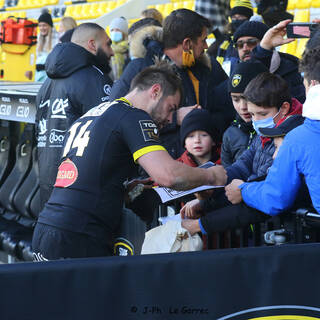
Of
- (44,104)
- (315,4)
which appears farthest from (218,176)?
(315,4)

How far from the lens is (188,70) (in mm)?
4859

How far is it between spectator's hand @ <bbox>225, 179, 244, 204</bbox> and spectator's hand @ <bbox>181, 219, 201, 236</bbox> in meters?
0.24

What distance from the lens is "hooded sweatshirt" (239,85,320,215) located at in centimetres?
291

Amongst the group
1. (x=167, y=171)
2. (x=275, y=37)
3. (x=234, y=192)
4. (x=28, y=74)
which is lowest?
(x=28, y=74)

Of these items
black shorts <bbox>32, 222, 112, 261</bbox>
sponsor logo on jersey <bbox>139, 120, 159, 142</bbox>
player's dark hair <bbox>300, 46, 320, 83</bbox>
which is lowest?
black shorts <bbox>32, 222, 112, 261</bbox>

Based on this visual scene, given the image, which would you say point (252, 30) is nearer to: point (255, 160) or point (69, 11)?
point (255, 160)

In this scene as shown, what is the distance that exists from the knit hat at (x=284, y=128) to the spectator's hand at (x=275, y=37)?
1.26 metres

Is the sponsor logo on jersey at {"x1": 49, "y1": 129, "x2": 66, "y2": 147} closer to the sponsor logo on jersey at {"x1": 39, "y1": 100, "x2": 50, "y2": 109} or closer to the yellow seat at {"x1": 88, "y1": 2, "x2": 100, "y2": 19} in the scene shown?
the sponsor logo on jersey at {"x1": 39, "y1": 100, "x2": 50, "y2": 109}

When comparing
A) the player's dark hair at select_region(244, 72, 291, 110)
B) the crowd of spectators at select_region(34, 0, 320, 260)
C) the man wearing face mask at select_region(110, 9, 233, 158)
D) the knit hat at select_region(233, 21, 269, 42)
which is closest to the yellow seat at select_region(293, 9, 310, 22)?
the crowd of spectators at select_region(34, 0, 320, 260)

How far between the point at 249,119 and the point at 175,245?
3.31 ft

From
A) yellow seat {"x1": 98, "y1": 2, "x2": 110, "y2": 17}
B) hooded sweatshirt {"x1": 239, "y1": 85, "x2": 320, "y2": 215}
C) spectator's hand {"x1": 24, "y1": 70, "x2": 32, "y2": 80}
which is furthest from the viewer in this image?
yellow seat {"x1": 98, "y1": 2, "x2": 110, "y2": 17}

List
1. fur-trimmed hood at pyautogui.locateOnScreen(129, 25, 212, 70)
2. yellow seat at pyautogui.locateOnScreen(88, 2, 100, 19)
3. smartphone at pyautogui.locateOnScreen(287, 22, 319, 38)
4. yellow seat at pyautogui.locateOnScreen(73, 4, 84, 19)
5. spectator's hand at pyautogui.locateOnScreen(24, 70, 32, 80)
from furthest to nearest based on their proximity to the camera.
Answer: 1. yellow seat at pyautogui.locateOnScreen(73, 4, 84, 19)
2. yellow seat at pyautogui.locateOnScreen(88, 2, 100, 19)
3. spectator's hand at pyautogui.locateOnScreen(24, 70, 32, 80)
4. fur-trimmed hood at pyautogui.locateOnScreen(129, 25, 212, 70)
5. smartphone at pyautogui.locateOnScreen(287, 22, 319, 38)

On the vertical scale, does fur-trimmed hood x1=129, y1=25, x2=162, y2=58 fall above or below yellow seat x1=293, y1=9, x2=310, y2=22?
below

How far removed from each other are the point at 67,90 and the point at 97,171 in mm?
1698
